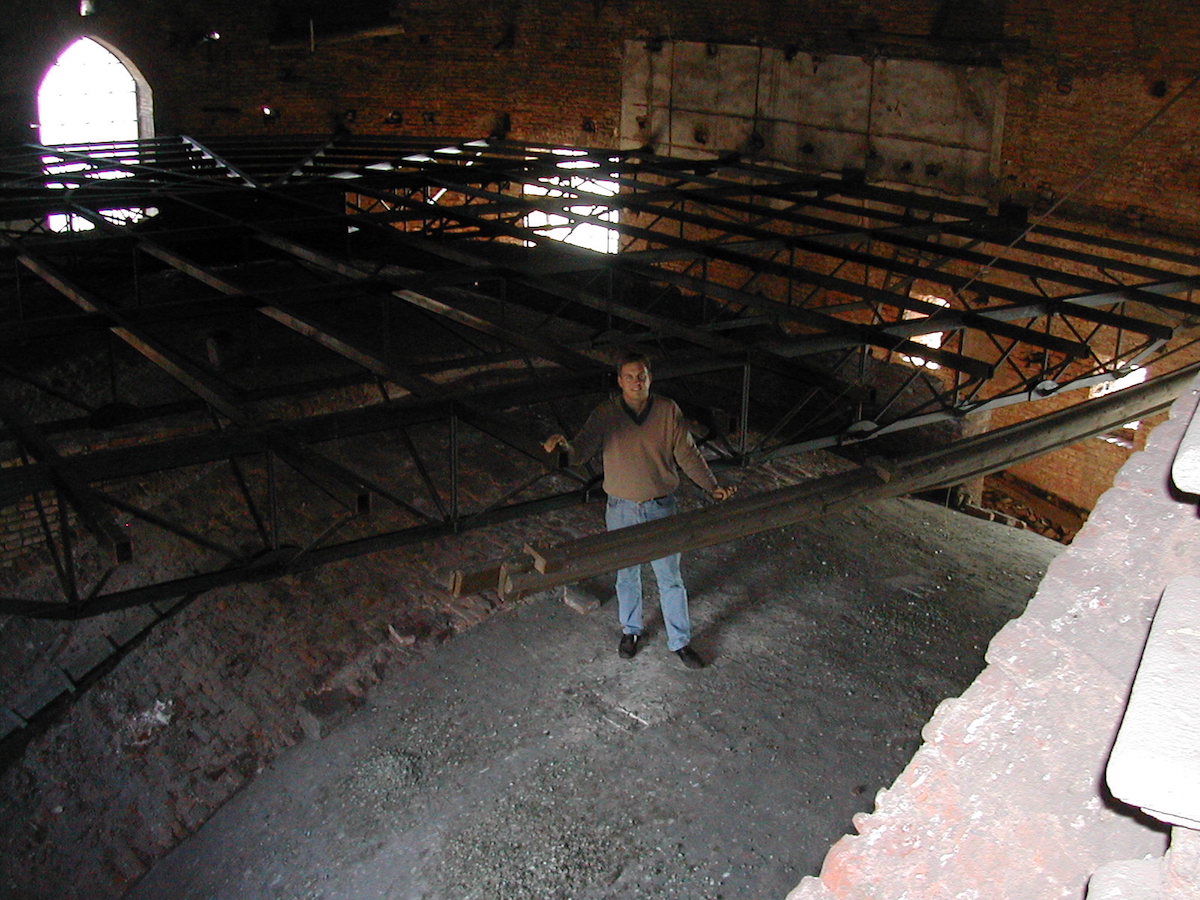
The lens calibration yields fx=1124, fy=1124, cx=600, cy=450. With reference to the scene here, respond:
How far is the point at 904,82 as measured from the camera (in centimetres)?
1407

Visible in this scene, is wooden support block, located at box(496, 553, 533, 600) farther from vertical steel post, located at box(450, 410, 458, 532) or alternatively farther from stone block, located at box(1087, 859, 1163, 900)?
vertical steel post, located at box(450, 410, 458, 532)

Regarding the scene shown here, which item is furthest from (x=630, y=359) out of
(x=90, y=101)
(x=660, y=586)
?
(x=90, y=101)

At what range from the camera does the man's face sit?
5598mm

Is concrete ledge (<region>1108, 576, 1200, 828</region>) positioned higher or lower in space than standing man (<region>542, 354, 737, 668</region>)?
higher

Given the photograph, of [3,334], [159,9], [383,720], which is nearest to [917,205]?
[383,720]

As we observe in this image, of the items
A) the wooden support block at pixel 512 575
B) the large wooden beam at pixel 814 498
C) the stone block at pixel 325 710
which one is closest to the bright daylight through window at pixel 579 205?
the stone block at pixel 325 710

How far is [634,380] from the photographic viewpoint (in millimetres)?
5625

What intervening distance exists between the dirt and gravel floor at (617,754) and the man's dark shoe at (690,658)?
68 millimetres

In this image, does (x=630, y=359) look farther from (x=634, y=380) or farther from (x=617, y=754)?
(x=617, y=754)

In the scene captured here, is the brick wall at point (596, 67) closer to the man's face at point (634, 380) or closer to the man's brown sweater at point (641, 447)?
the man's brown sweater at point (641, 447)

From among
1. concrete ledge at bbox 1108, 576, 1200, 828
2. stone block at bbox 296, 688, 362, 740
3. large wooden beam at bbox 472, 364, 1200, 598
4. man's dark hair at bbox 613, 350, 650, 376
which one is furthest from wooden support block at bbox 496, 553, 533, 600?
stone block at bbox 296, 688, 362, 740

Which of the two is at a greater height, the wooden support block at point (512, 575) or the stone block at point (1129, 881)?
the stone block at point (1129, 881)

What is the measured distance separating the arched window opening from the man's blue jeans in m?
13.4

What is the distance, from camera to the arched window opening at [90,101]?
1761cm
